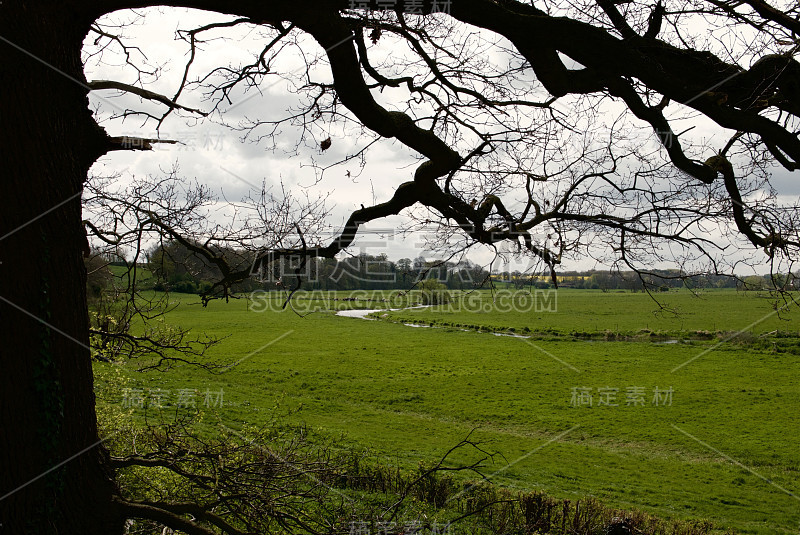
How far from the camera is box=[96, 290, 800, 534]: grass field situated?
15641 mm

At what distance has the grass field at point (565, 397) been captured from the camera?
1564cm

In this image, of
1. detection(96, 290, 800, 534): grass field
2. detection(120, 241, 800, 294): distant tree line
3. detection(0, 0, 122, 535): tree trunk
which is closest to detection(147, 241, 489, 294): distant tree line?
detection(120, 241, 800, 294): distant tree line

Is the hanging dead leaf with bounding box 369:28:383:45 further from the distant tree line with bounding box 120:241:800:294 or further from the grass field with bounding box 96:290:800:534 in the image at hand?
the grass field with bounding box 96:290:800:534

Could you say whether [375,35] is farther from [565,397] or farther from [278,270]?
[565,397]

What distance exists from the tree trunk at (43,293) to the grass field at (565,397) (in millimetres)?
2285

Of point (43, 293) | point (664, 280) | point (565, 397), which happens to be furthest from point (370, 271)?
point (565, 397)

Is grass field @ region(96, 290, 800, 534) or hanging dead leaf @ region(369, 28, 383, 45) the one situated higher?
hanging dead leaf @ region(369, 28, 383, 45)

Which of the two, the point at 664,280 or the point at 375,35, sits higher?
the point at 375,35

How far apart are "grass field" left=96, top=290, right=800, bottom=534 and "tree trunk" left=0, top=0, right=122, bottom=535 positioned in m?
2.28

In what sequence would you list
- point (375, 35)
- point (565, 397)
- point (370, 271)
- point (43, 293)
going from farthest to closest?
point (565, 397) < point (370, 271) < point (375, 35) < point (43, 293)

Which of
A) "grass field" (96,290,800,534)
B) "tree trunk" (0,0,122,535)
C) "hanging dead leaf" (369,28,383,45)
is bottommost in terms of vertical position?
"grass field" (96,290,800,534)

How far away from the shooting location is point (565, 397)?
28938mm

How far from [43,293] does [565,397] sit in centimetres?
2978

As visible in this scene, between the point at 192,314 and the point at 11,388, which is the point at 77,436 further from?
the point at 192,314
